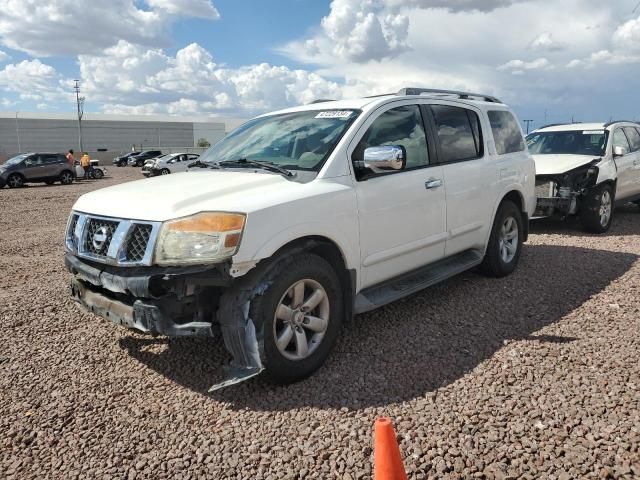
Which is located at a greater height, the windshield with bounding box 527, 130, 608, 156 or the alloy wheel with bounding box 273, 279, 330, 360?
the windshield with bounding box 527, 130, 608, 156

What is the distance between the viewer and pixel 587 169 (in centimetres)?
830

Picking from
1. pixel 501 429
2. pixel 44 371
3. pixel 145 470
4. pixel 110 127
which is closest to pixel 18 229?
pixel 44 371

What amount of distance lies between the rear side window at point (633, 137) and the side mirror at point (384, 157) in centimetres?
789

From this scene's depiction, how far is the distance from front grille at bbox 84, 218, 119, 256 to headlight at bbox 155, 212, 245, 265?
49cm

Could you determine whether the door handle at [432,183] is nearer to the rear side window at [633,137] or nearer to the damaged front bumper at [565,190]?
the damaged front bumper at [565,190]

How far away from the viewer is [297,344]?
11.3 ft

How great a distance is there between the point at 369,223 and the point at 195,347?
1.70 meters

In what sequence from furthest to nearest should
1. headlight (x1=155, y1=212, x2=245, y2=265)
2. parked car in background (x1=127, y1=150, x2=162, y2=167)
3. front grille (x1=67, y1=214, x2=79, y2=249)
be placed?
1. parked car in background (x1=127, y1=150, x2=162, y2=167)
2. front grille (x1=67, y1=214, x2=79, y2=249)
3. headlight (x1=155, y1=212, x2=245, y2=265)

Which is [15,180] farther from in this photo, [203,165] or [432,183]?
[432,183]

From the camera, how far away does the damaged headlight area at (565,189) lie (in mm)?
8148

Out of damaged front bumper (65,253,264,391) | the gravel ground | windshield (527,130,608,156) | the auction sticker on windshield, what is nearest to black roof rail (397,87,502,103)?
the auction sticker on windshield

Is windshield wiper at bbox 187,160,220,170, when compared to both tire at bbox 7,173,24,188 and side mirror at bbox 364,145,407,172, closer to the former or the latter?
side mirror at bbox 364,145,407,172

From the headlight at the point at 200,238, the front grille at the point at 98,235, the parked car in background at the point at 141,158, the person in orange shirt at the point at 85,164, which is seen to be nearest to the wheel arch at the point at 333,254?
the headlight at the point at 200,238

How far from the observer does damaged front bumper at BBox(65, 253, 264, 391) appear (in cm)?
306
